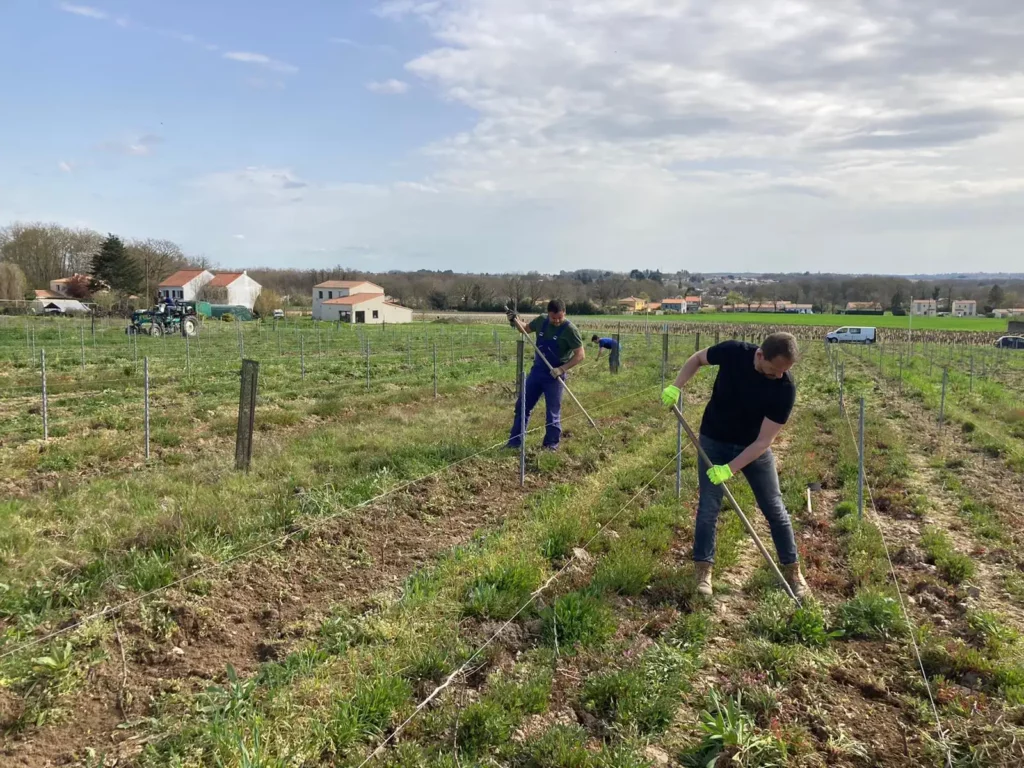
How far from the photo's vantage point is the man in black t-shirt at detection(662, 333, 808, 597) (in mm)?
4785

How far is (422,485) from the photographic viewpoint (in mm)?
7246

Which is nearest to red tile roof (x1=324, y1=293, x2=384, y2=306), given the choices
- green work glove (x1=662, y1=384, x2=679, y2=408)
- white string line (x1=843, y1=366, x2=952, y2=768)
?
white string line (x1=843, y1=366, x2=952, y2=768)

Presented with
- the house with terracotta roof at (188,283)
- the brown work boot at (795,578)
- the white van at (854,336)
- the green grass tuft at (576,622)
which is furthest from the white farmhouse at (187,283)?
the brown work boot at (795,578)

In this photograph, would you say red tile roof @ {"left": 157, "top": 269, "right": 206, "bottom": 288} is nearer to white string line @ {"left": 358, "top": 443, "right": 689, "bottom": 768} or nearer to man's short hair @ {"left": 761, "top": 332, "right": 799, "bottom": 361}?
white string line @ {"left": 358, "top": 443, "right": 689, "bottom": 768}

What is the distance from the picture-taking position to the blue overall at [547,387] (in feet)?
29.2

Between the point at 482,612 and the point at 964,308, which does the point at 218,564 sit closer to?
the point at 482,612

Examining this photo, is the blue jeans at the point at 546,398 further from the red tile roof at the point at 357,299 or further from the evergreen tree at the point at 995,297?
the evergreen tree at the point at 995,297

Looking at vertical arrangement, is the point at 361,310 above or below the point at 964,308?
below

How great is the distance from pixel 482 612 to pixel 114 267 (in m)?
66.2

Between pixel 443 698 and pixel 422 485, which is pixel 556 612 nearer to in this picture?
pixel 443 698

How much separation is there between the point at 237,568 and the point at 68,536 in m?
1.64

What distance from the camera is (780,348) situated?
4523mm

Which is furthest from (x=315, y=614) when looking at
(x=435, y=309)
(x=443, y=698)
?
(x=435, y=309)

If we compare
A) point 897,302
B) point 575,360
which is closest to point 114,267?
point 575,360
